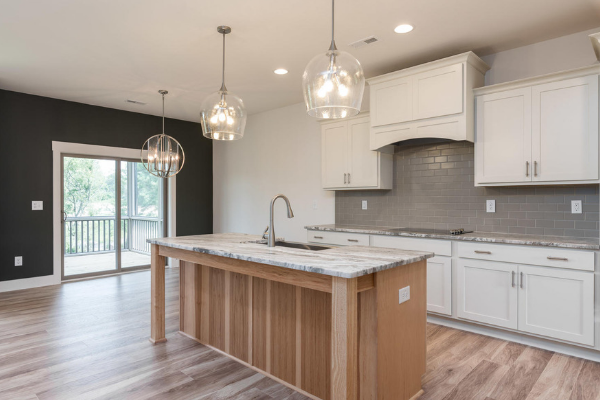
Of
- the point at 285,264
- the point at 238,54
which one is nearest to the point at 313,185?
the point at 238,54

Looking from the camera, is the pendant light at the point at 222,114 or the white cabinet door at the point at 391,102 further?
the white cabinet door at the point at 391,102

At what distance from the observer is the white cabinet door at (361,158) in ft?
14.0

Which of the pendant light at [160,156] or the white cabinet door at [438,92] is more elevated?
the white cabinet door at [438,92]

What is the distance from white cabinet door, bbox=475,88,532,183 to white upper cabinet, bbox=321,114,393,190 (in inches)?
41.7

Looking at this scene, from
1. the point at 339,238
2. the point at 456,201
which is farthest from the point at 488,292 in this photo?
the point at 339,238

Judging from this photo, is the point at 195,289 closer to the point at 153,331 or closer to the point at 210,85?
the point at 153,331

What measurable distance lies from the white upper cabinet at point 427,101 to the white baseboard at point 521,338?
1.74 m

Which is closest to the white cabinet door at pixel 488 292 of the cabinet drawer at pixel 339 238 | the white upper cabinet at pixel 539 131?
the white upper cabinet at pixel 539 131

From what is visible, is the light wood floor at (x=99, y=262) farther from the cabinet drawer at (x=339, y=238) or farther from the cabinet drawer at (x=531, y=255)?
the cabinet drawer at (x=531, y=255)

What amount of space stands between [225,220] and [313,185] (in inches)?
91.5

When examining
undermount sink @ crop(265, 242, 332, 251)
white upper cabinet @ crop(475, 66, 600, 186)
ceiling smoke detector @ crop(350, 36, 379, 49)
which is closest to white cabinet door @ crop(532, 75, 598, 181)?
white upper cabinet @ crop(475, 66, 600, 186)

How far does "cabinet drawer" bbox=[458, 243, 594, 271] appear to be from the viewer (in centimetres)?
274

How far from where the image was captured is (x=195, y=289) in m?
3.19

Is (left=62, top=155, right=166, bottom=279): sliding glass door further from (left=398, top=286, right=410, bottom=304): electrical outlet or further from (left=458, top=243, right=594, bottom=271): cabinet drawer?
(left=398, top=286, right=410, bottom=304): electrical outlet
